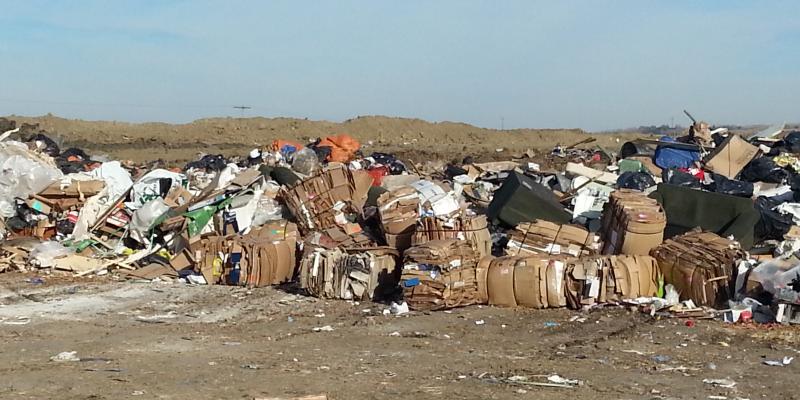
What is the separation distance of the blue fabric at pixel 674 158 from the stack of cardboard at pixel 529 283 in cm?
700

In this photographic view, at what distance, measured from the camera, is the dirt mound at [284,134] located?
3397 centimetres

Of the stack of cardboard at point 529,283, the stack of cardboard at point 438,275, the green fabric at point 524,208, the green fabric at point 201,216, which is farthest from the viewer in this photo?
the green fabric at point 201,216

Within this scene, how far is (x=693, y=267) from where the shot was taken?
8586mm

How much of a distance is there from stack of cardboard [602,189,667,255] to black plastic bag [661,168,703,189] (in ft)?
10.0

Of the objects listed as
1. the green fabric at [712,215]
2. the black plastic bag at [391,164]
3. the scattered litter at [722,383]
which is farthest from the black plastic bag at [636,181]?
the scattered litter at [722,383]

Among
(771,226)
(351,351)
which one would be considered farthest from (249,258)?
(771,226)

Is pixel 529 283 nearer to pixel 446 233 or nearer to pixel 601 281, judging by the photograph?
pixel 601 281

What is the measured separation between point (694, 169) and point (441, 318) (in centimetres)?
764

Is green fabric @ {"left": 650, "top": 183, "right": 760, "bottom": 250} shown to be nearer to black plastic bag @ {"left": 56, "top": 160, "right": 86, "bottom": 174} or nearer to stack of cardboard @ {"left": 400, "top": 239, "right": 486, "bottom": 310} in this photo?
stack of cardboard @ {"left": 400, "top": 239, "right": 486, "bottom": 310}

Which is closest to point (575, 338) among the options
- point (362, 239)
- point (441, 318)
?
point (441, 318)

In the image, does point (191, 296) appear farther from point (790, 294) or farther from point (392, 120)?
point (392, 120)

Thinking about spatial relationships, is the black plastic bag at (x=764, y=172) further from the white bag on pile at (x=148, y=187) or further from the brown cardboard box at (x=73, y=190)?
the brown cardboard box at (x=73, y=190)

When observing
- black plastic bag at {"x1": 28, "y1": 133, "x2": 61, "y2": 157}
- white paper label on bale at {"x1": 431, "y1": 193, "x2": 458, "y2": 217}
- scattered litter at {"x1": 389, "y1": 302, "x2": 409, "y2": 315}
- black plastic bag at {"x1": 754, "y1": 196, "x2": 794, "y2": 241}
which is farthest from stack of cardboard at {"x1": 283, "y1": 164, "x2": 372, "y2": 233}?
black plastic bag at {"x1": 28, "y1": 133, "x2": 61, "y2": 157}

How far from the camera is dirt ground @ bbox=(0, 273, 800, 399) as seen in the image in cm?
598
